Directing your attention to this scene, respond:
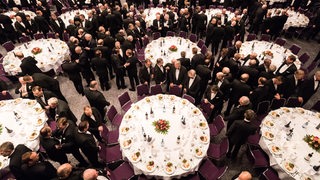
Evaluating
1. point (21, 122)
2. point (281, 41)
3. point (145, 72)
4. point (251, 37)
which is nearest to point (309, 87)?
point (281, 41)

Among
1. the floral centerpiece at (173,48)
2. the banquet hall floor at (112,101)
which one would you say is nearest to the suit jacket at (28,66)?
the banquet hall floor at (112,101)

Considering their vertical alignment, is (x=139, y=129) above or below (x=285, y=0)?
below

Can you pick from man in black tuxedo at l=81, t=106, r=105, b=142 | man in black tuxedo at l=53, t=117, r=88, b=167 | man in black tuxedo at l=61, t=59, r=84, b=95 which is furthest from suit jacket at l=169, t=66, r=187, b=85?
man in black tuxedo at l=53, t=117, r=88, b=167

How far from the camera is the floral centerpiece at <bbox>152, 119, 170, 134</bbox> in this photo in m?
5.39

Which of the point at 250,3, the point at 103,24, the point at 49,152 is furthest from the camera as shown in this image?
the point at 250,3

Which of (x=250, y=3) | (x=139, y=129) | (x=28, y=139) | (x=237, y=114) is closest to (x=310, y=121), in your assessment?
(x=237, y=114)

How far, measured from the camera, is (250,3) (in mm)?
11906

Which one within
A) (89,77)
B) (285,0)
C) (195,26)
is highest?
(285,0)

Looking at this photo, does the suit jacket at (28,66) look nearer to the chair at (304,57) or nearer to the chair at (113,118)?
the chair at (113,118)

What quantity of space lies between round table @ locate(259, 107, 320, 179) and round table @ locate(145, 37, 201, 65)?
12.0 ft

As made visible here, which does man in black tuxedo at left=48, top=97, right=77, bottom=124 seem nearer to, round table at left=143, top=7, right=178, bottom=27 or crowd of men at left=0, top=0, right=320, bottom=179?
crowd of men at left=0, top=0, right=320, bottom=179

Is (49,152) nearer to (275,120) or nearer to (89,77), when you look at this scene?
(89,77)

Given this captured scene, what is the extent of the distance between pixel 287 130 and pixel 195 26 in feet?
21.6

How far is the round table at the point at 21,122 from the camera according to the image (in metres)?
5.35
